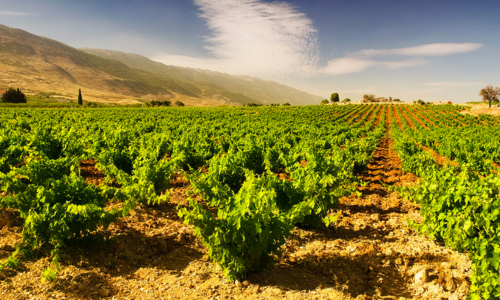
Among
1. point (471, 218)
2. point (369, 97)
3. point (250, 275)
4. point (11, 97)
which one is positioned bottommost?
point (250, 275)

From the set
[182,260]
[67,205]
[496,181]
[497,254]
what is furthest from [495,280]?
[67,205]

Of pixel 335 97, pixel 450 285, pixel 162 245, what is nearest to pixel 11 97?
pixel 162 245

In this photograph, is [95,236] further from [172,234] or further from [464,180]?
[464,180]

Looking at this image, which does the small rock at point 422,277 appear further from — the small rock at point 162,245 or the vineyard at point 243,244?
the small rock at point 162,245

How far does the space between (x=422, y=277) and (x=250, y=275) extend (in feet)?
10.5

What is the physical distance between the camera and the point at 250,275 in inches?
186

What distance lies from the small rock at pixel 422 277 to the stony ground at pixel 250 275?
0.02 m

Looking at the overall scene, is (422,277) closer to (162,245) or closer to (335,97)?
(162,245)

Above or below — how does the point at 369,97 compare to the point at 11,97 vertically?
above

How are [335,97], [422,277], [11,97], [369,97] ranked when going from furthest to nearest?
[335,97]
[369,97]
[11,97]
[422,277]

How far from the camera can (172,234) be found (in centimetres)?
625

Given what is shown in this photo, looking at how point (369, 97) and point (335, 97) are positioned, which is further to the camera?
point (335, 97)

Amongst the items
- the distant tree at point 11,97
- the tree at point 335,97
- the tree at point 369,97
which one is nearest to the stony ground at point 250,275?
the distant tree at point 11,97

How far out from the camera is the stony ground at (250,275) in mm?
Result: 4227
